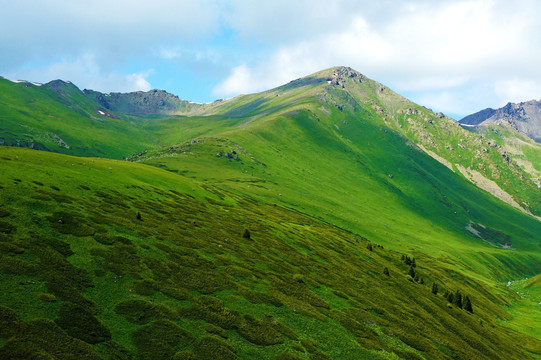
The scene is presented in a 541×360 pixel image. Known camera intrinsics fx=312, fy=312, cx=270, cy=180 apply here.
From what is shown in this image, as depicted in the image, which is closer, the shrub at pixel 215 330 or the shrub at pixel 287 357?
the shrub at pixel 287 357

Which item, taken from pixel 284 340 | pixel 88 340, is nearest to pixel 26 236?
pixel 88 340

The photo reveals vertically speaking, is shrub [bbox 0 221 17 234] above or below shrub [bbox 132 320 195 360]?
above

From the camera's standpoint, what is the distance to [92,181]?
71.0m

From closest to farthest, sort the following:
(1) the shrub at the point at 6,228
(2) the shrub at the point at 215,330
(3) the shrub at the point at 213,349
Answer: (3) the shrub at the point at 213,349, (2) the shrub at the point at 215,330, (1) the shrub at the point at 6,228

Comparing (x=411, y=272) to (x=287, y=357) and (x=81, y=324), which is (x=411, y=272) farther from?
(x=81, y=324)

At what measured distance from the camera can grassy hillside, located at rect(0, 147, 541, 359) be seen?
95.7 feet

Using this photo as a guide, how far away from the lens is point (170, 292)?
3869 centimetres

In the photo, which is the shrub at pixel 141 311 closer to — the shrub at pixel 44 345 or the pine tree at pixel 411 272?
the shrub at pixel 44 345

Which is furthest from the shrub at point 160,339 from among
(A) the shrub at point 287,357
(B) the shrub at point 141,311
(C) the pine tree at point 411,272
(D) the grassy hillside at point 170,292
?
(C) the pine tree at point 411,272

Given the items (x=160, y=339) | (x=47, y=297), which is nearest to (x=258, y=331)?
(x=160, y=339)

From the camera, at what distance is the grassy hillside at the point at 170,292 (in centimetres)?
2916

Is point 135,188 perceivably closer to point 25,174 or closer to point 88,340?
point 25,174

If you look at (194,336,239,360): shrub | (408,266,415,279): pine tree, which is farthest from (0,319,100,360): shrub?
(408,266,415,279): pine tree

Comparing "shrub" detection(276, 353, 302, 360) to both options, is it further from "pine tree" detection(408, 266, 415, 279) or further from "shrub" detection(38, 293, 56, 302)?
"pine tree" detection(408, 266, 415, 279)
